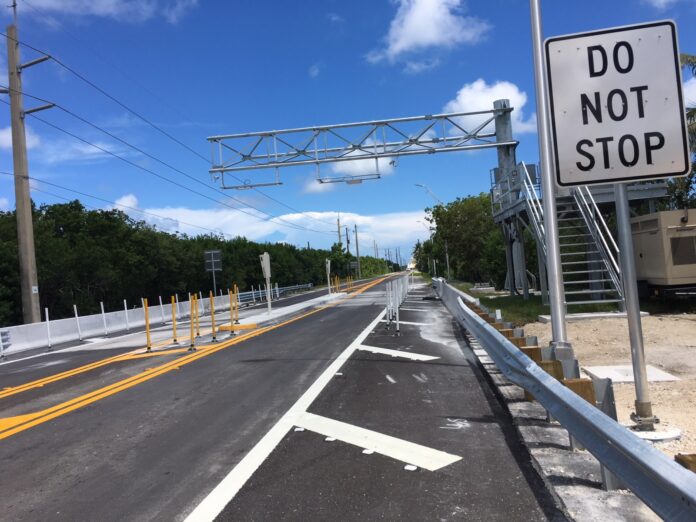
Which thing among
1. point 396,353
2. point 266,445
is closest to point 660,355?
point 396,353

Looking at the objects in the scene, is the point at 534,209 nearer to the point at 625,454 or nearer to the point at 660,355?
the point at 660,355

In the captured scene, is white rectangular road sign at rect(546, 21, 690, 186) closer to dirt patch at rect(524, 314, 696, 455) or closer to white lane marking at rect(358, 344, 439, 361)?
dirt patch at rect(524, 314, 696, 455)

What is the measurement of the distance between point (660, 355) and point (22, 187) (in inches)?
860

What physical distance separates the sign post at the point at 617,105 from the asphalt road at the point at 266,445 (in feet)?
7.41

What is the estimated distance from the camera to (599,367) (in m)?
8.73

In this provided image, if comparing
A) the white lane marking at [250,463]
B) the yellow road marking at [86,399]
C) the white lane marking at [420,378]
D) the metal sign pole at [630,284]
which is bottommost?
the white lane marking at [420,378]

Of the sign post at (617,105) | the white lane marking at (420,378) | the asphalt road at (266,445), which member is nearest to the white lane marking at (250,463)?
the asphalt road at (266,445)

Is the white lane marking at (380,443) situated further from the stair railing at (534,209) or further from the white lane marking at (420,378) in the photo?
the stair railing at (534,209)

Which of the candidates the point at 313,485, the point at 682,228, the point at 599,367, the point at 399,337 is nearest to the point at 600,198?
the point at 682,228

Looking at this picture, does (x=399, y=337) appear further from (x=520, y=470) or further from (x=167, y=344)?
(x=520, y=470)

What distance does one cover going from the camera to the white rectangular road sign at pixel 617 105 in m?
4.25

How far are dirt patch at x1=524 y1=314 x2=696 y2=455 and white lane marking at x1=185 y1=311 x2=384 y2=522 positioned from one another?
11.6ft

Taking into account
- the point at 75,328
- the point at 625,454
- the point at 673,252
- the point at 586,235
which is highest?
the point at 586,235

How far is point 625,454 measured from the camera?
10.1 ft
